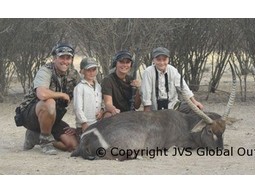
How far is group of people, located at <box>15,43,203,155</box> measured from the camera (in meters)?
7.71

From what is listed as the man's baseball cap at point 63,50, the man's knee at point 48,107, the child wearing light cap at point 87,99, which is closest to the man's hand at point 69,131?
the child wearing light cap at point 87,99

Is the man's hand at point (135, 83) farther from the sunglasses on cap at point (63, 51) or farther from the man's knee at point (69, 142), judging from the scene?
the man's knee at point (69, 142)

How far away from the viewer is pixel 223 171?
21.1 ft

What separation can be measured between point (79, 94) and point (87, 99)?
5.2 inches

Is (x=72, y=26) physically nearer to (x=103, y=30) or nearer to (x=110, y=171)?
(x=103, y=30)

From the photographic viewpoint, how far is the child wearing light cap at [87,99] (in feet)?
25.3

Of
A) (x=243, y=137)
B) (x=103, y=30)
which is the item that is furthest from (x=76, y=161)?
(x=103, y=30)

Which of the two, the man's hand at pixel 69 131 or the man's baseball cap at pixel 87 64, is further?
the man's hand at pixel 69 131

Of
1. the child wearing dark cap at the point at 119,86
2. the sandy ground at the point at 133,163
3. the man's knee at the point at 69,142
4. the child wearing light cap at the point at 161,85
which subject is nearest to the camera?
the sandy ground at the point at 133,163

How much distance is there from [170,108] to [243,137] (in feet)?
4.03

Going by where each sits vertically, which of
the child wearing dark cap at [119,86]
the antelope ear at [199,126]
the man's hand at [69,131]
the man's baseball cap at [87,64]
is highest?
the man's baseball cap at [87,64]

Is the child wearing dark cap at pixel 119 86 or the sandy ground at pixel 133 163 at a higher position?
the child wearing dark cap at pixel 119 86

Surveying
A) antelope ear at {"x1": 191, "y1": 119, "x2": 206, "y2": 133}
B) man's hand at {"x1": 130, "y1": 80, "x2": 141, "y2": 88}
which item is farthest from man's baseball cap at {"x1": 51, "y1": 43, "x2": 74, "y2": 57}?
antelope ear at {"x1": 191, "y1": 119, "x2": 206, "y2": 133}

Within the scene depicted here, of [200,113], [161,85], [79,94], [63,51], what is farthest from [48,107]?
[200,113]
